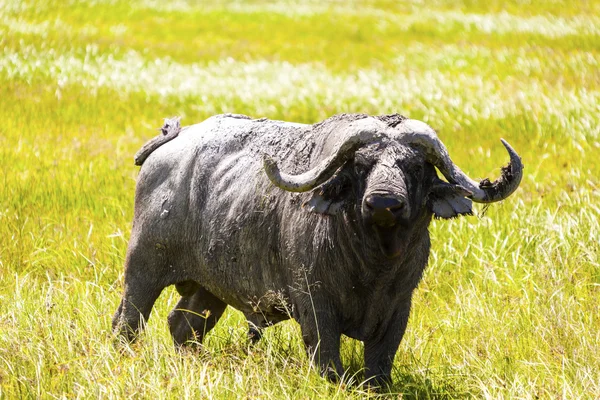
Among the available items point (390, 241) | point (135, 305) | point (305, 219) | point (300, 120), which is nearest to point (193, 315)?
point (135, 305)

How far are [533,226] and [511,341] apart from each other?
7.13ft

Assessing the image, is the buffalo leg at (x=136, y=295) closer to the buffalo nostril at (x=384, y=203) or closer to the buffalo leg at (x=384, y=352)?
the buffalo leg at (x=384, y=352)

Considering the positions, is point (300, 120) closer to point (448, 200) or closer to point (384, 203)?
point (448, 200)

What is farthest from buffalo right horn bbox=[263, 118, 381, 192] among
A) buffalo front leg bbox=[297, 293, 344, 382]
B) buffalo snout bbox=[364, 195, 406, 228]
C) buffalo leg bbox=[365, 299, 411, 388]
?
buffalo leg bbox=[365, 299, 411, 388]

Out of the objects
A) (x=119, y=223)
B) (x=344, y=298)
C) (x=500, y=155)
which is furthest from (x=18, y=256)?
(x=500, y=155)

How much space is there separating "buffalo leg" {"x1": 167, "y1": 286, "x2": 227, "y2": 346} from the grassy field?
12cm

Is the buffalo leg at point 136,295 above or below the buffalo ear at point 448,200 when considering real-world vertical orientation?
below

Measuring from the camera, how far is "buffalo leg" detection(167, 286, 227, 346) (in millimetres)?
6023

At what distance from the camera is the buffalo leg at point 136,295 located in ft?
18.6

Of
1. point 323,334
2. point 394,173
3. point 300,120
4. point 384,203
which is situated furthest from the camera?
point 300,120

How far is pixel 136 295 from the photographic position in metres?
5.69

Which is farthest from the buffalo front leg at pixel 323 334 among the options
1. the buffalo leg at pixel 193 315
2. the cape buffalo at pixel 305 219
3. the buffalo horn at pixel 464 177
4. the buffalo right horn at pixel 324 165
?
the buffalo leg at pixel 193 315

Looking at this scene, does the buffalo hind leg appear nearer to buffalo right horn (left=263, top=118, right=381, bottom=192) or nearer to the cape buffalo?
the cape buffalo

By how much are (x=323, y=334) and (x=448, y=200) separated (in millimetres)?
911
